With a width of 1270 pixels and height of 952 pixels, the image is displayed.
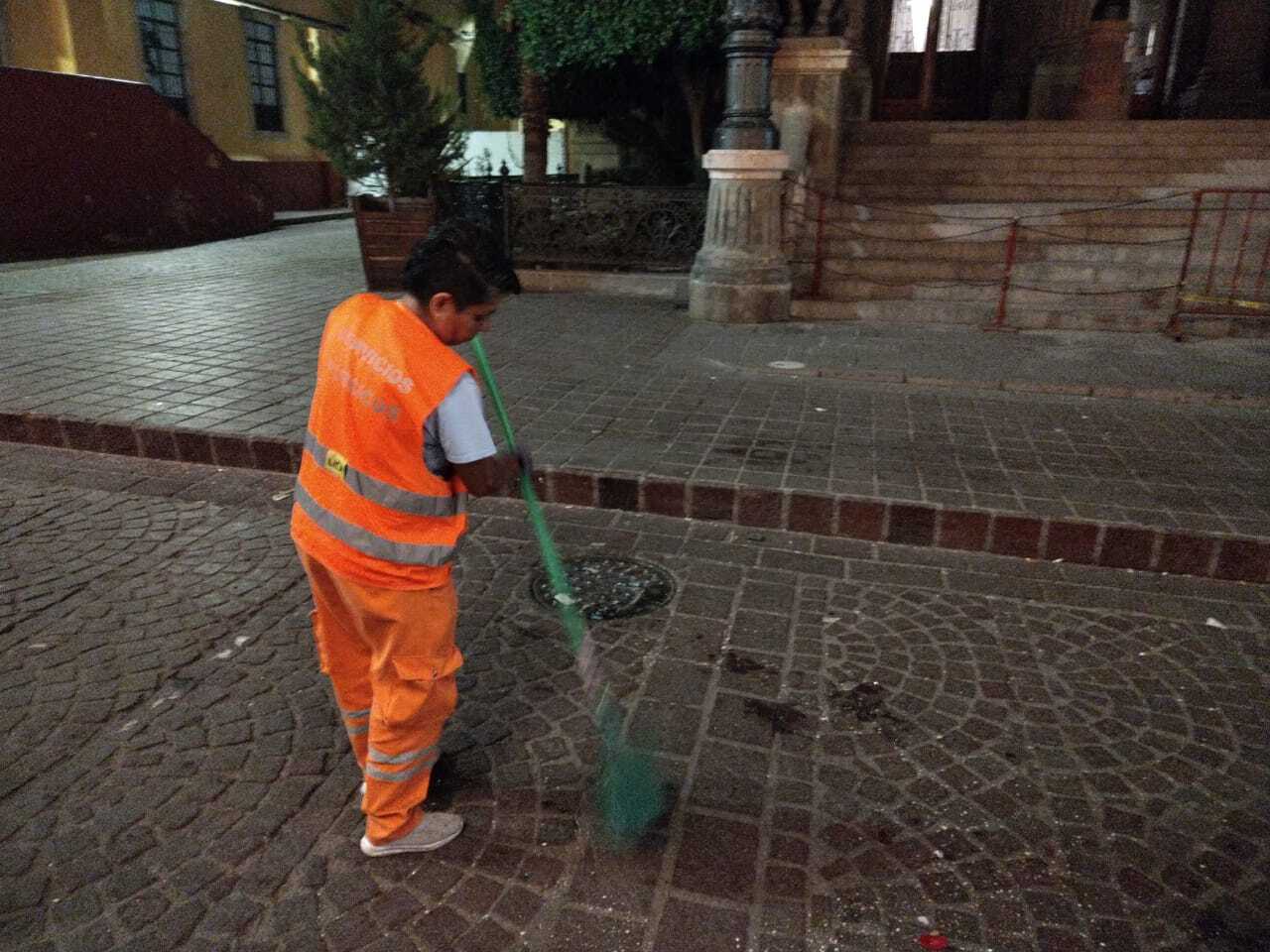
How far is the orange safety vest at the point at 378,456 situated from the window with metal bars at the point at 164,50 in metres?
19.0

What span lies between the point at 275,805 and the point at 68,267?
1136 cm

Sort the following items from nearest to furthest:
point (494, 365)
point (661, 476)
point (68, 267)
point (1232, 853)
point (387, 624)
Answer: point (387, 624) → point (1232, 853) → point (661, 476) → point (494, 365) → point (68, 267)

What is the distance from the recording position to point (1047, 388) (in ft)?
19.7

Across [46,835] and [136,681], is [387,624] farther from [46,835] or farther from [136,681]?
[136,681]

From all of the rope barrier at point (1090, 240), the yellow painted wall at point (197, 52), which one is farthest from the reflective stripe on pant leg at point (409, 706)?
the yellow painted wall at point (197, 52)

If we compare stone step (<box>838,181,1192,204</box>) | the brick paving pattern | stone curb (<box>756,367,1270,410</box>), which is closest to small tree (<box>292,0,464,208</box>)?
the brick paving pattern

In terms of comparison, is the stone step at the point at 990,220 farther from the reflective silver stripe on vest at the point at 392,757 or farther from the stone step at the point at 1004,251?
the reflective silver stripe on vest at the point at 392,757

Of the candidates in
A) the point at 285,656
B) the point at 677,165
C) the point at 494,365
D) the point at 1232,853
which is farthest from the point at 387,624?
the point at 677,165

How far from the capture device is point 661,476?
4.39 meters

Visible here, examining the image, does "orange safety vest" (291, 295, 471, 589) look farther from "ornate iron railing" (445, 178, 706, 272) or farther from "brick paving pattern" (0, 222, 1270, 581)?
"ornate iron railing" (445, 178, 706, 272)

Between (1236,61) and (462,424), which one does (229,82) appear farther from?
(462,424)

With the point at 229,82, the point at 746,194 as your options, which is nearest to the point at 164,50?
the point at 229,82

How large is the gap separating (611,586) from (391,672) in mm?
1635

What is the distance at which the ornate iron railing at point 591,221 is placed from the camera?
30.9 feet
